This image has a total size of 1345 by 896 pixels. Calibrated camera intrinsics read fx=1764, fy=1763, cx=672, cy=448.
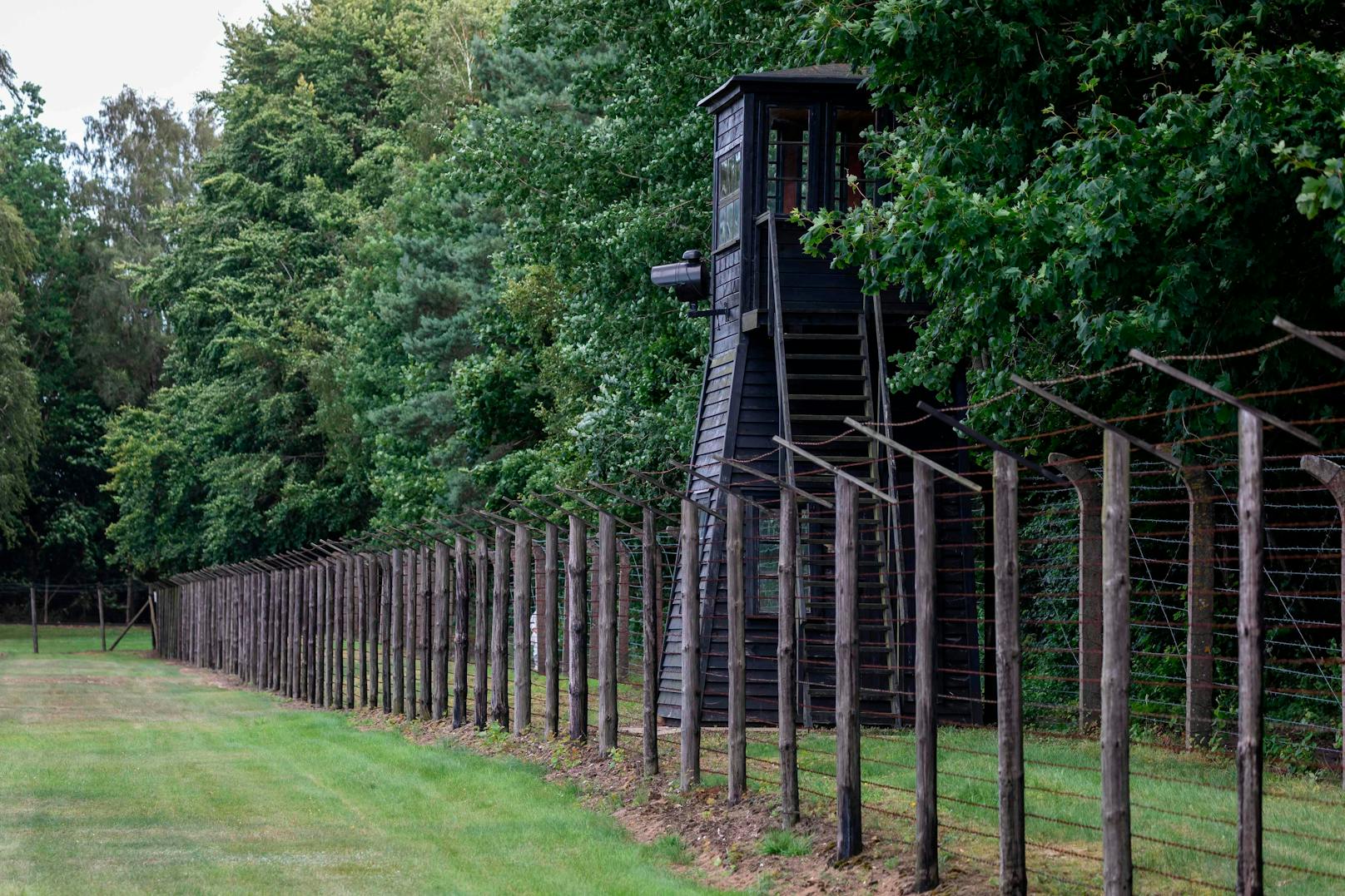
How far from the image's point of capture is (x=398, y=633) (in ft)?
76.9

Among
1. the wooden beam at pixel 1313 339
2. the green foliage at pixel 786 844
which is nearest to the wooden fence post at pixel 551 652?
the green foliage at pixel 786 844

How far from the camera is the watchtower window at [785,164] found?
19.4m

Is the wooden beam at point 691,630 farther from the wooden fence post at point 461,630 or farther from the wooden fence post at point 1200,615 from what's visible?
the wooden fence post at point 461,630

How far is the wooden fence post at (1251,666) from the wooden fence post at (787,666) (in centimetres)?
440

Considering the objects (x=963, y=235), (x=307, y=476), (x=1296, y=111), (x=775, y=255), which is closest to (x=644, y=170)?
(x=775, y=255)

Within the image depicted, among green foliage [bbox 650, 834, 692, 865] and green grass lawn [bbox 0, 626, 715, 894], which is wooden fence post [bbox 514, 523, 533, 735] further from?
green foliage [bbox 650, 834, 692, 865]

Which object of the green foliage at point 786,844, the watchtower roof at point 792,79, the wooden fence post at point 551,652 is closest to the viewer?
the green foliage at point 786,844

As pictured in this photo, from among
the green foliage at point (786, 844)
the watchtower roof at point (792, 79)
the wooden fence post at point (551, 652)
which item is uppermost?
the watchtower roof at point (792, 79)

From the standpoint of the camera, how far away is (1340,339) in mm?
14086

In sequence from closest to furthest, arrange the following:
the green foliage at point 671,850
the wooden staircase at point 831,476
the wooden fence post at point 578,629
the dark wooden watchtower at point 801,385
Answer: the green foliage at point 671,850 < the wooden fence post at point 578,629 < the wooden staircase at point 831,476 < the dark wooden watchtower at point 801,385

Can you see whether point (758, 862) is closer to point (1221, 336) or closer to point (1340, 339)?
point (1221, 336)

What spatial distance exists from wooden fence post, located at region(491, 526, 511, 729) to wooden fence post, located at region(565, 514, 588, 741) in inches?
90.1

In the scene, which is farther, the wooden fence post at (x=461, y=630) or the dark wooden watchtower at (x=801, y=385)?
the wooden fence post at (x=461, y=630)

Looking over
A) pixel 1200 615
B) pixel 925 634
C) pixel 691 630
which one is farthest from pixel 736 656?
pixel 1200 615
